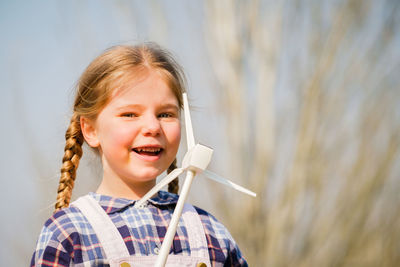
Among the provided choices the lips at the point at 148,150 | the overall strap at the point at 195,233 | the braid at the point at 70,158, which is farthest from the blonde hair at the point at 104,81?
the overall strap at the point at 195,233

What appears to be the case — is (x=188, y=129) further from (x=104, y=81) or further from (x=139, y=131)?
(x=104, y=81)

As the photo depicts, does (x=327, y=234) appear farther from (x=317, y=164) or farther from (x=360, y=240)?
(x=317, y=164)

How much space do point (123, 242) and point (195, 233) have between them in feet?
0.46

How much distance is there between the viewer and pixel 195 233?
2.92 ft

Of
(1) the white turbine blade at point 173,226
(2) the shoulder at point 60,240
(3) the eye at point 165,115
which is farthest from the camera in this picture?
(3) the eye at point 165,115

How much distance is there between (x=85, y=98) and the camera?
93 centimetres

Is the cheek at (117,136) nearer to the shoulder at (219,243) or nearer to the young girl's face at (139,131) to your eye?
the young girl's face at (139,131)

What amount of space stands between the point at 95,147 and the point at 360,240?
114 cm

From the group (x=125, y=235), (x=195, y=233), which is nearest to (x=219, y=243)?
(x=195, y=233)

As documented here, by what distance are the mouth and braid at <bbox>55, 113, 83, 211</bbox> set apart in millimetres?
169

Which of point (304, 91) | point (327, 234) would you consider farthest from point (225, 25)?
point (327, 234)

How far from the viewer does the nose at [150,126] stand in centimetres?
83

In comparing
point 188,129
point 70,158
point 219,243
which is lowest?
point 219,243

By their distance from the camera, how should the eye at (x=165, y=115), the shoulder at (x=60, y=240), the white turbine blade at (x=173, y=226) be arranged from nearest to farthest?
the white turbine blade at (x=173, y=226), the shoulder at (x=60, y=240), the eye at (x=165, y=115)
